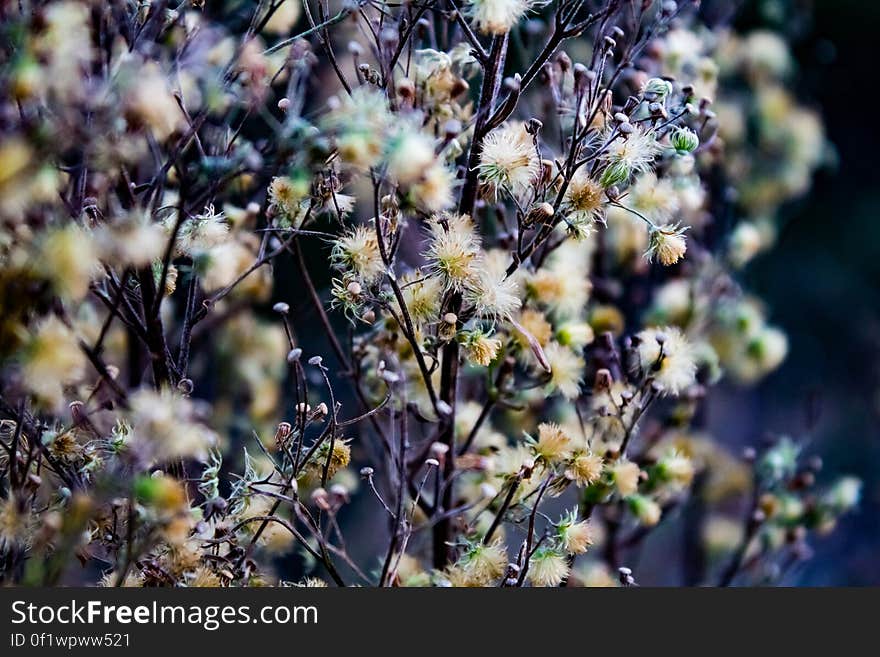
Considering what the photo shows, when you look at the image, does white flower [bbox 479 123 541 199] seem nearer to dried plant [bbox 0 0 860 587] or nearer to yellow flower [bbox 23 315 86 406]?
dried plant [bbox 0 0 860 587]

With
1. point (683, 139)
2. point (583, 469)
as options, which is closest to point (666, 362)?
point (583, 469)

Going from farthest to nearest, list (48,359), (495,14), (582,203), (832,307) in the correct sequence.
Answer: (832,307), (582,203), (495,14), (48,359)

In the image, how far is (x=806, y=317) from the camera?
3.21 meters

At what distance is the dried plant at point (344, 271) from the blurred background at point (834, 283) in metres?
1.62

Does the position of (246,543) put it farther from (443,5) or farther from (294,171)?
(443,5)

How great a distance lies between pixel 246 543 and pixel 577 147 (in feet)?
1.91

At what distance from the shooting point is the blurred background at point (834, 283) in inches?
115

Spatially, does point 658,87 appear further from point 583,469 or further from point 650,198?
point 583,469

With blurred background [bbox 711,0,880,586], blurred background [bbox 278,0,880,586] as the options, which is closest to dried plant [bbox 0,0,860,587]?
blurred background [bbox 278,0,880,586]

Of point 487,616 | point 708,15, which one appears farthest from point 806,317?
point 487,616

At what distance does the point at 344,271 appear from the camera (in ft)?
3.23

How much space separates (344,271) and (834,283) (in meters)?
2.70

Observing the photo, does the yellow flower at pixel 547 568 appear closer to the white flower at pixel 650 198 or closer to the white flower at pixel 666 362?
the white flower at pixel 666 362

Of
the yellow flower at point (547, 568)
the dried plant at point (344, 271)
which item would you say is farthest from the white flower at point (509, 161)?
the yellow flower at point (547, 568)
